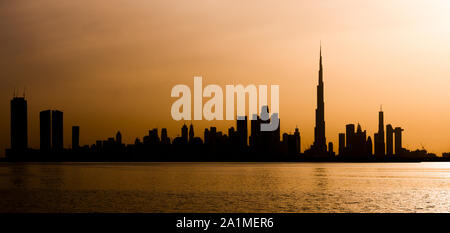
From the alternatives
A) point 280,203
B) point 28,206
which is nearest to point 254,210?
point 280,203
